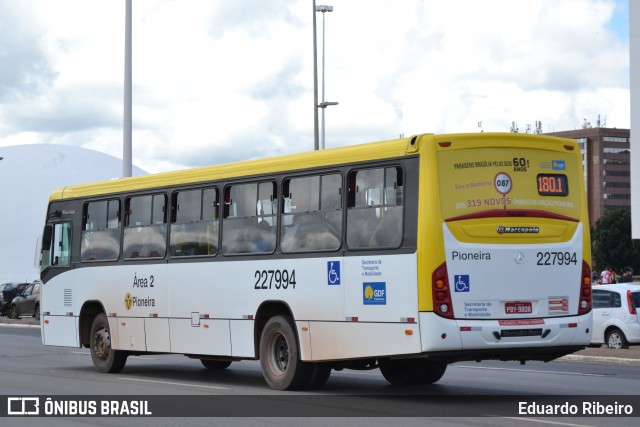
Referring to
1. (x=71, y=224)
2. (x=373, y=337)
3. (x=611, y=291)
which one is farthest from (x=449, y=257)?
(x=611, y=291)

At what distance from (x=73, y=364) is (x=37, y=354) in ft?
12.5

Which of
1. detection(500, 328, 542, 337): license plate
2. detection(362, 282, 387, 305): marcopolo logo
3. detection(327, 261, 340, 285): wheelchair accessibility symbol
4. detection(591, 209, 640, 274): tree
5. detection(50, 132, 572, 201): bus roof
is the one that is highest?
detection(591, 209, 640, 274): tree

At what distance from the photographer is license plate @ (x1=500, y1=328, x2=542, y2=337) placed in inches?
564

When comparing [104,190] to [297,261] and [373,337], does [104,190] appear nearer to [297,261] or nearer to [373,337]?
[297,261]

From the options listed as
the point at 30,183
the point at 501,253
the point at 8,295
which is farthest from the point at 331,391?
the point at 30,183

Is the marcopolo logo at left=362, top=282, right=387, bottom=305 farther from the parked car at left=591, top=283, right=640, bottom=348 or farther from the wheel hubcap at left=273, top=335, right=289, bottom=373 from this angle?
the parked car at left=591, top=283, right=640, bottom=348

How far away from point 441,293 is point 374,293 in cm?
105

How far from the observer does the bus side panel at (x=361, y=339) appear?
47.0 feet

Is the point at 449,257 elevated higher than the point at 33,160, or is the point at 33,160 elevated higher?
the point at 33,160

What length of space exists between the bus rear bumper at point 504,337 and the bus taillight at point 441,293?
0.08 meters

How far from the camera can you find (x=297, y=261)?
1630 centimetres

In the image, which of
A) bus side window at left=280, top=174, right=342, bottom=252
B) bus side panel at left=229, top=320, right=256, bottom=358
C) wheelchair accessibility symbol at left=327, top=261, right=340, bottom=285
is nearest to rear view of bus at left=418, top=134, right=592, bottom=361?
wheelchair accessibility symbol at left=327, top=261, right=340, bottom=285

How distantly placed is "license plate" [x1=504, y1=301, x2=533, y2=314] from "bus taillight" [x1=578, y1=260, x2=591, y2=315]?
89 cm

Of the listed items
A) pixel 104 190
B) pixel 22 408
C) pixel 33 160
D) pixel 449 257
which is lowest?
pixel 22 408
